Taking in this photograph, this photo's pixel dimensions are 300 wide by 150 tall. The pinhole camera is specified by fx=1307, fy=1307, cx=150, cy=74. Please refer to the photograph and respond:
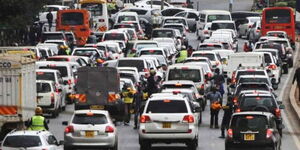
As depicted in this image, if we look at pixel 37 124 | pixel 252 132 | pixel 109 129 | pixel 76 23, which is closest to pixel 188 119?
→ pixel 109 129

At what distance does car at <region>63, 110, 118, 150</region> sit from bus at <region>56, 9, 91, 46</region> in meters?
44.6

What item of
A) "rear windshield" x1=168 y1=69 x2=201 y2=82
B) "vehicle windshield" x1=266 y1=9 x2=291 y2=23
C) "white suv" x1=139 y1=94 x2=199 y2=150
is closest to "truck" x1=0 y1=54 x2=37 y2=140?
"white suv" x1=139 y1=94 x2=199 y2=150

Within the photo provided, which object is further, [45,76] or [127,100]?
[45,76]

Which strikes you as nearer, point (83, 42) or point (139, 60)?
point (139, 60)

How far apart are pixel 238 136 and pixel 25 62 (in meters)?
9.24

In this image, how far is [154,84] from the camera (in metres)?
47.3

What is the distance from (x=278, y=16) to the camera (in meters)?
81.2

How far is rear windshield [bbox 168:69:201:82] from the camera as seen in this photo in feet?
156

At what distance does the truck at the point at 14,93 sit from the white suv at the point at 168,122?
4703 mm

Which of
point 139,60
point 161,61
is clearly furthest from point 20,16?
point 139,60

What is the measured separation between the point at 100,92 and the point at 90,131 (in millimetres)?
9417

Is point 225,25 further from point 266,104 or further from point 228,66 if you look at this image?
point 266,104

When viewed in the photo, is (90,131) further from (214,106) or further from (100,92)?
(100,92)

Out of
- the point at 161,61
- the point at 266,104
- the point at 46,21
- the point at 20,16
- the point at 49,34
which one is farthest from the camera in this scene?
the point at 46,21
